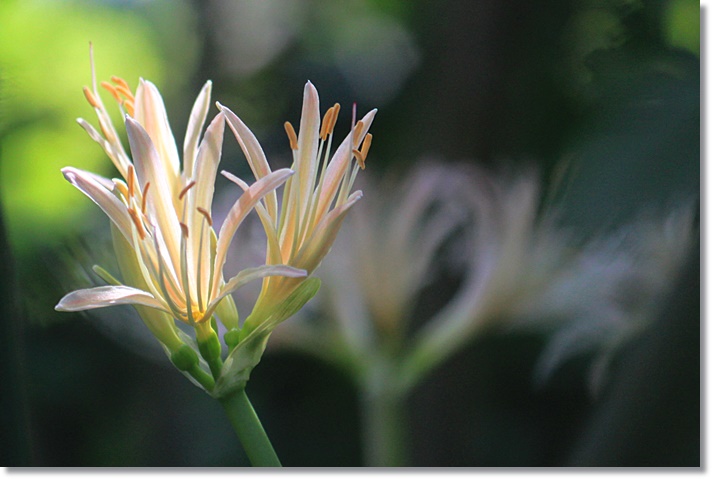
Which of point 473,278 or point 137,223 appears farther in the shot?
point 473,278

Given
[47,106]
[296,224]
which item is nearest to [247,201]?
[296,224]

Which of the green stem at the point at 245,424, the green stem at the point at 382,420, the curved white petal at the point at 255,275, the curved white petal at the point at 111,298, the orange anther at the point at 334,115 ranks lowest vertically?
the green stem at the point at 382,420

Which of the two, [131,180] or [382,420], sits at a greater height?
[131,180]

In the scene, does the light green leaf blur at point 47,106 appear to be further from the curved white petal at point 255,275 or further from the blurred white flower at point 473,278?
the curved white petal at point 255,275

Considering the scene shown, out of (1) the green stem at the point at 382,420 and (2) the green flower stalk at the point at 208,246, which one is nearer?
(2) the green flower stalk at the point at 208,246

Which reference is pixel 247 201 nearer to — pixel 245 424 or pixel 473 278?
pixel 245 424

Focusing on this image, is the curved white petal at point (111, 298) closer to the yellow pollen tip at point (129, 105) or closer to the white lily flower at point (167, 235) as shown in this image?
the white lily flower at point (167, 235)

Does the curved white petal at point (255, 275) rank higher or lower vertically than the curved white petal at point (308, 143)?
lower

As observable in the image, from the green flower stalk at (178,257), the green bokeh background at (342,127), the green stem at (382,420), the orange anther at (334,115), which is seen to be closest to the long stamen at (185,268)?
the green flower stalk at (178,257)
